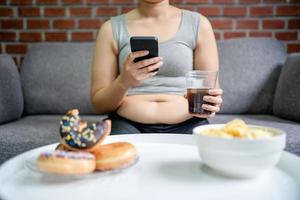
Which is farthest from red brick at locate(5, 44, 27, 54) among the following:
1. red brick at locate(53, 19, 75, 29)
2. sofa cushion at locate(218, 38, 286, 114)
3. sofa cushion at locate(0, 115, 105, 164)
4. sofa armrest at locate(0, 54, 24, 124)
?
sofa cushion at locate(218, 38, 286, 114)

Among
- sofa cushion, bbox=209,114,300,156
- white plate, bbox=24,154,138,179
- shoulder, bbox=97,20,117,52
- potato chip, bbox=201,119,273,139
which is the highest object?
shoulder, bbox=97,20,117,52

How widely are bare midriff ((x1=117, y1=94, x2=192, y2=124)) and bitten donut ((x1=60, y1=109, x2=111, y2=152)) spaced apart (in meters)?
0.57

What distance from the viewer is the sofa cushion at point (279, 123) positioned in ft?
4.56

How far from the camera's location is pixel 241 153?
2.08 feet

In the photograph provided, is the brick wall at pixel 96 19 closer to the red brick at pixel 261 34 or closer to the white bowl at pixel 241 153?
the red brick at pixel 261 34

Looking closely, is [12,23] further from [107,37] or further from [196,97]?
[196,97]

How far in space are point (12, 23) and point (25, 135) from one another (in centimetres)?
115

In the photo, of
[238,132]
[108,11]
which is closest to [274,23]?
[108,11]

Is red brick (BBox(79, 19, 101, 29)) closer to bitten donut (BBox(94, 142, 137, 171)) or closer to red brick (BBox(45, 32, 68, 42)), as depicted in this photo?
red brick (BBox(45, 32, 68, 42))

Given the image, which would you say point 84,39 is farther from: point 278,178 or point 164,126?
point 278,178

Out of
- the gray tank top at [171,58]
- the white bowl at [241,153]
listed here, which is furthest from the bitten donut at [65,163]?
the gray tank top at [171,58]

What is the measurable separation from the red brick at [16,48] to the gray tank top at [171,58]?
47.9 inches

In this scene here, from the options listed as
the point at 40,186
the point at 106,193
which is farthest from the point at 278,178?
the point at 40,186

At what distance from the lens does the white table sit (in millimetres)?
621
